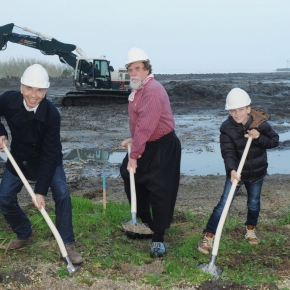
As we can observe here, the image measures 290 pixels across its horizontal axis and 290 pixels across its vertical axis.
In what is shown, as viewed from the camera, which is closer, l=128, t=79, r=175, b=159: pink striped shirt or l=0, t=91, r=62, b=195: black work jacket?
l=0, t=91, r=62, b=195: black work jacket

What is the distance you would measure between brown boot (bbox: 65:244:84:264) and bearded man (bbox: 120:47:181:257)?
0.70 m

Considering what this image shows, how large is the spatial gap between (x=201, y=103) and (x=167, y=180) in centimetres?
1991

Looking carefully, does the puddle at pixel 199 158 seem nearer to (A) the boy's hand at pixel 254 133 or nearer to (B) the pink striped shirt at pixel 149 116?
(B) the pink striped shirt at pixel 149 116

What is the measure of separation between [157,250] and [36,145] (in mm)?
1505

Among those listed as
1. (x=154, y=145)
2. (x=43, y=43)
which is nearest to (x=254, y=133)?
(x=154, y=145)

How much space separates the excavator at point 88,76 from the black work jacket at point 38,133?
17.5m

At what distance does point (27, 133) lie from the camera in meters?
4.31

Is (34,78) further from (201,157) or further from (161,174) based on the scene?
(201,157)

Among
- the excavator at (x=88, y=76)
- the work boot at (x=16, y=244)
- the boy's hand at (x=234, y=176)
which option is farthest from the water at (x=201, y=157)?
the excavator at (x=88, y=76)

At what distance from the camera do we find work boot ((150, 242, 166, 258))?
4.75 metres

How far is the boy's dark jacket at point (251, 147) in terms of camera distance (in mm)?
4797

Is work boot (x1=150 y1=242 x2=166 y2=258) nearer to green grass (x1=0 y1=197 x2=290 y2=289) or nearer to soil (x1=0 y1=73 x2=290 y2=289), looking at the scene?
green grass (x1=0 y1=197 x2=290 y2=289)

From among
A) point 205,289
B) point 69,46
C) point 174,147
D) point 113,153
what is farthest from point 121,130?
point 205,289

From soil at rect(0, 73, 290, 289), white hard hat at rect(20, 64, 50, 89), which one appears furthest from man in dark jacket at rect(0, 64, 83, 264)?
soil at rect(0, 73, 290, 289)
